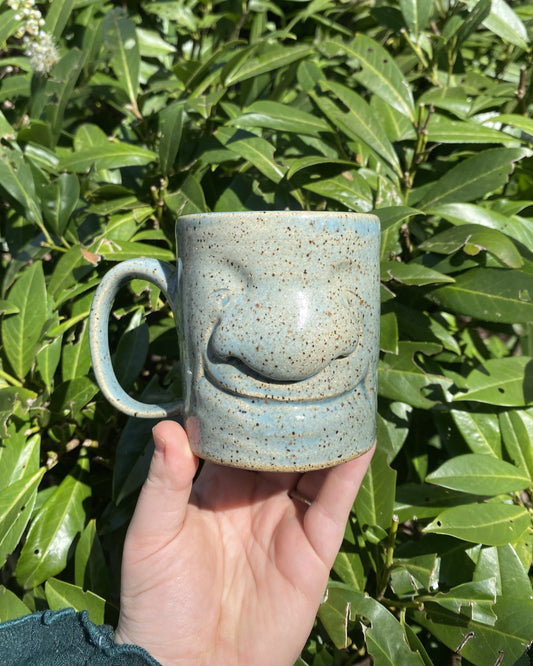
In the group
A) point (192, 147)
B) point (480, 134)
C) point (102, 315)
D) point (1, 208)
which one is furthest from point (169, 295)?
point (1, 208)

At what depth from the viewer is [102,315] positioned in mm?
1055

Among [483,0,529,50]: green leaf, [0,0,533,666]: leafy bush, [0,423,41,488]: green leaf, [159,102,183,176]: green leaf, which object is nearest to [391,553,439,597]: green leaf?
[0,0,533,666]: leafy bush

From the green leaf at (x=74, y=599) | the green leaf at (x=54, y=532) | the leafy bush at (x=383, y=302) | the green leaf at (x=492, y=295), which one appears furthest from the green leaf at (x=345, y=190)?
the green leaf at (x=74, y=599)

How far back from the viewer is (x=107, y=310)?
106 cm

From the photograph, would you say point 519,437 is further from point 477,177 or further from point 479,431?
point 477,177

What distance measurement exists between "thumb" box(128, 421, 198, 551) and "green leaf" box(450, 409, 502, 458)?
1.96ft

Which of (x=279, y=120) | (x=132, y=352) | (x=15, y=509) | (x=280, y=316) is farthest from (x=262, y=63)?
(x=15, y=509)

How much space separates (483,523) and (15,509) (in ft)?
3.06

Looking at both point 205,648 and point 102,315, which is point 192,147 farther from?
point 205,648

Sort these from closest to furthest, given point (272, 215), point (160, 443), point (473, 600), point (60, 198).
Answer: point (272, 215), point (160, 443), point (473, 600), point (60, 198)

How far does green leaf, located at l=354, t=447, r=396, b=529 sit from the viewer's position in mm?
1224

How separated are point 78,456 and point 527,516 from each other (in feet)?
3.48

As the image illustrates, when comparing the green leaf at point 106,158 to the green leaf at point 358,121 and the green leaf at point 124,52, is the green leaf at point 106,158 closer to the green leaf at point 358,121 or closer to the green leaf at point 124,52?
the green leaf at point 124,52

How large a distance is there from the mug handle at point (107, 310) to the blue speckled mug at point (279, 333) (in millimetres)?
65
